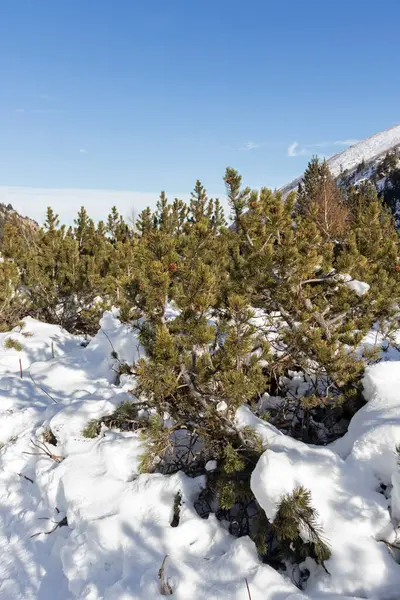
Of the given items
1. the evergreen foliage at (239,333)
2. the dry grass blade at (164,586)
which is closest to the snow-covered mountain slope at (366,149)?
the evergreen foliage at (239,333)

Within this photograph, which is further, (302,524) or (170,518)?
(170,518)

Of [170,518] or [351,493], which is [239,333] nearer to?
[351,493]

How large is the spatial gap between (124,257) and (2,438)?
7118 mm

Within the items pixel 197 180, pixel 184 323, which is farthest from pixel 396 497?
pixel 197 180

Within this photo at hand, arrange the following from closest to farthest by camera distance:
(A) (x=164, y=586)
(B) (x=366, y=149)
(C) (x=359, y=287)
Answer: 1. (A) (x=164, y=586)
2. (C) (x=359, y=287)
3. (B) (x=366, y=149)

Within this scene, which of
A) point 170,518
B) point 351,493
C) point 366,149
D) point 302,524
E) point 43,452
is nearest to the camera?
point 302,524

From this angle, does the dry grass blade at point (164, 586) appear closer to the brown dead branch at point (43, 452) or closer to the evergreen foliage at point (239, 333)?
the evergreen foliage at point (239, 333)

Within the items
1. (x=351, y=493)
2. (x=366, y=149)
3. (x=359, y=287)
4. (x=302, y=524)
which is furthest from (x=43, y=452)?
(x=366, y=149)

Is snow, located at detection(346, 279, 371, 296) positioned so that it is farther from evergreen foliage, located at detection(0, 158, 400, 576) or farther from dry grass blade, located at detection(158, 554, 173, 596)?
dry grass blade, located at detection(158, 554, 173, 596)

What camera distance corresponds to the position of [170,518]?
10.2ft

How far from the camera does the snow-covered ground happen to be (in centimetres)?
244

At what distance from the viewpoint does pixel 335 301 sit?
4527mm

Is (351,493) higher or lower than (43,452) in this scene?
higher

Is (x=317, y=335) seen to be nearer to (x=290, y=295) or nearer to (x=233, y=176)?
(x=290, y=295)
